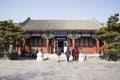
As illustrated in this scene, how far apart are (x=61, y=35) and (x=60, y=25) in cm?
257

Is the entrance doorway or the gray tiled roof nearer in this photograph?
the gray tiled roof

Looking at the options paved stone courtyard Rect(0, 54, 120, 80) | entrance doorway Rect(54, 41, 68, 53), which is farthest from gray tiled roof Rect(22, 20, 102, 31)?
paved stone courtyard Rect(0, 54, 120, 80)

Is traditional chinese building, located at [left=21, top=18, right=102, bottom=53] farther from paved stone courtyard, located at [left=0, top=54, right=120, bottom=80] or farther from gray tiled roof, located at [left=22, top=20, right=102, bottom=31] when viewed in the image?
paved stone courtyard, located at [left=0, top=54, right=120, bottom=80]

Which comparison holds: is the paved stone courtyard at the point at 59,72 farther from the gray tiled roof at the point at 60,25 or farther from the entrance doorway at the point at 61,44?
the entrance doorway at the point at 61,44

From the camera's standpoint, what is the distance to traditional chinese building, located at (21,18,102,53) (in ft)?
109

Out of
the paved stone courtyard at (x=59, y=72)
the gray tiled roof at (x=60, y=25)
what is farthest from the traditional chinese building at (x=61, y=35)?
the paved stone courtyard at (x=59, y=72)

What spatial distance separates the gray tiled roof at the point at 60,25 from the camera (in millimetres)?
33438

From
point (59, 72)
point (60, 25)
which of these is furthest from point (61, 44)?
point (59, 72)

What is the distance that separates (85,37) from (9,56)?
1524 centimetres

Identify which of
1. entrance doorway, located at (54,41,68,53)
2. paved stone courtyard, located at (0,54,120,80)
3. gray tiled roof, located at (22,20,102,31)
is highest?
gray tiled roof, located at (22,20,102,31)

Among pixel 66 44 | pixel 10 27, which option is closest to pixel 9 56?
pixel 10 27

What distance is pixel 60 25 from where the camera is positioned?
35.5 m

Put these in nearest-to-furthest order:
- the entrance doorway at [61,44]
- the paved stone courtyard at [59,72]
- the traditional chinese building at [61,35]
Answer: the paved stone courtyard at [59,72] < the traditional chinese building at [61,35] < the entrance doorway at [61,44]

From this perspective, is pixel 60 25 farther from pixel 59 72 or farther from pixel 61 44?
pixel 59 72
